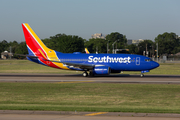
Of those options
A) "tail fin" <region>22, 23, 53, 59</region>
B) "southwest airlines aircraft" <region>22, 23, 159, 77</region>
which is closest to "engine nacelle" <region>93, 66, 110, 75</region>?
"southwest airlines aircraft" <region>22, 23, 159, 77</region>

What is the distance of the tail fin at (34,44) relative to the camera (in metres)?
42.5

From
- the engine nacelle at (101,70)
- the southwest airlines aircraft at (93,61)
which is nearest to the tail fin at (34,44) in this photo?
the southwest airlines aircraft at (93,61)

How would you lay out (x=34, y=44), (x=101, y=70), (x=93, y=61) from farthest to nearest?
(x=34, y=44) → (x=93, y=61) → (x=101, y=70)

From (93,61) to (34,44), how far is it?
11134 millimetres

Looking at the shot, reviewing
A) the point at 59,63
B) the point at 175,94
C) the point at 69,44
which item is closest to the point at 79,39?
the point at 69,44

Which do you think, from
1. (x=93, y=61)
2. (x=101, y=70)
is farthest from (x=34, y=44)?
(x=101, y=70)

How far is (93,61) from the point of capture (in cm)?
3984

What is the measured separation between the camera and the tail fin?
1672 inches

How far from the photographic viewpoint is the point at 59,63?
134ft

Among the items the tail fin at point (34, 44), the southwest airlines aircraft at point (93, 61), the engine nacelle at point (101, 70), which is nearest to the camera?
the engine nacelle at point (101, 70)

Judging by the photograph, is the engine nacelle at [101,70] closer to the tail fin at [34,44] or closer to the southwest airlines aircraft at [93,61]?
the southwest airlines aircraft at [93,61]

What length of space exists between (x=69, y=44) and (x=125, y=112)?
13502cm

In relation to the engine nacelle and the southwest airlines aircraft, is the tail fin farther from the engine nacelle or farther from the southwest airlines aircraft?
the engine nacelle

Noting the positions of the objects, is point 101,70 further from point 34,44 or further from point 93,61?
point 34,44
